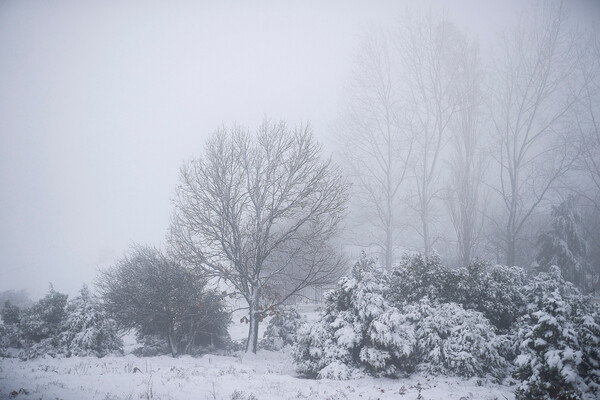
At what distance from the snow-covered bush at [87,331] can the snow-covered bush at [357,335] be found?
8534 millimetres

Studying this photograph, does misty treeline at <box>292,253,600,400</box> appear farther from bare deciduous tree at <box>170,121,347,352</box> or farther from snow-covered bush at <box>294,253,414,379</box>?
bare deciduous tree at <box>170,121,347,352</box>

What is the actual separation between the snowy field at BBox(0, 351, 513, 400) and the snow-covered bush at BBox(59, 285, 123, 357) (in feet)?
10.3

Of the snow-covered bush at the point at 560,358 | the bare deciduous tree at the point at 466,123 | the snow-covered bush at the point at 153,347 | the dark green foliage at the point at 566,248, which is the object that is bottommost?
the snow-covered bush at the point at 153,347

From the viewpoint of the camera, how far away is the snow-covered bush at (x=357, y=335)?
27.1 feet

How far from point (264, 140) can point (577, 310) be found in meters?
11.0

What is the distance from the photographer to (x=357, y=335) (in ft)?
28.9

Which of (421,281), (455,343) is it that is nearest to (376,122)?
(421,281)

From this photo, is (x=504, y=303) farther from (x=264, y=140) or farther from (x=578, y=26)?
(x=578, y=26)

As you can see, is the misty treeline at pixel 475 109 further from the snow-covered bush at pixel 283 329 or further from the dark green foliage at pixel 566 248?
the snow-covered bush at pixel 283 329

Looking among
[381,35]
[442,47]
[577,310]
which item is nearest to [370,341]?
[577,310]

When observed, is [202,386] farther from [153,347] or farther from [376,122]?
[376,122]

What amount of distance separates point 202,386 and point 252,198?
700 centimetres

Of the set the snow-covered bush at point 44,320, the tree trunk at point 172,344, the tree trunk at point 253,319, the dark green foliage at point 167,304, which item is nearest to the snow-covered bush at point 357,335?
the tree trunk at point 253,319

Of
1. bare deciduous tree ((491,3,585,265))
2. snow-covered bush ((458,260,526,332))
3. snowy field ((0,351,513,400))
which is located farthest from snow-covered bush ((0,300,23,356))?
bare deciduous tree ((491,3,585,265))
